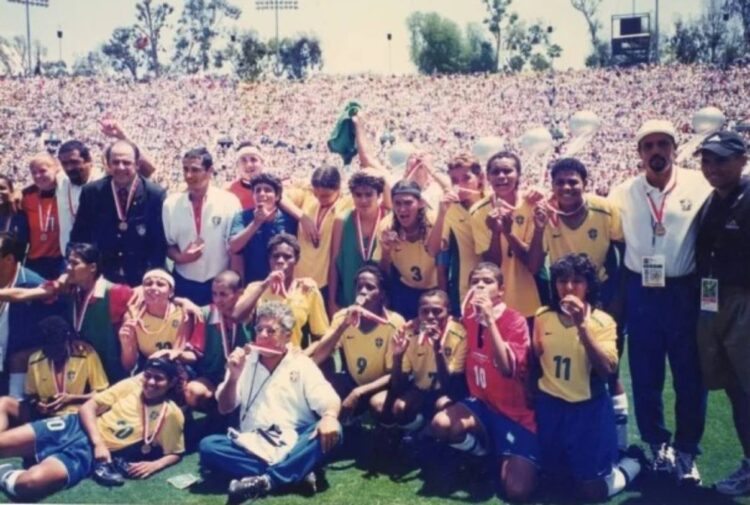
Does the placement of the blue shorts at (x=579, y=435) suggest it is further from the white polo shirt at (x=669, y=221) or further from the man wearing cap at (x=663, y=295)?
the white polo shirt at (x=669, y=221)

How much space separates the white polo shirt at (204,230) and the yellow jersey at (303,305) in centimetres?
33

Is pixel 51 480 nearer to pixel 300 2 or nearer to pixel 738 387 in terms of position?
pixel 738 387

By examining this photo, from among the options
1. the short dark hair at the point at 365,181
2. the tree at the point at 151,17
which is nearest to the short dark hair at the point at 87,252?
the short dark hair at the point at 365,181

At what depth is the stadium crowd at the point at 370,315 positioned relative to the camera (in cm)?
309

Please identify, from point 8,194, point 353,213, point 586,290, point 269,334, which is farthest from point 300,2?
point 586,290

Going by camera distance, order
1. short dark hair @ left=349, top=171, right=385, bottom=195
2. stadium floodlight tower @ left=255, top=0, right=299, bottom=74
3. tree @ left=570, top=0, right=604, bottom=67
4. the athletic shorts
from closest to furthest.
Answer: the athletic shorts, short dark hair @ left=349, top=171, right=385, bottom=195, tree @ left=570, top=0, right=604, bottom=67, stadium floodlight tower @ left=255, top=0, right=299, bottom=74

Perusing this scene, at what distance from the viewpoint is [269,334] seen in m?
3.32

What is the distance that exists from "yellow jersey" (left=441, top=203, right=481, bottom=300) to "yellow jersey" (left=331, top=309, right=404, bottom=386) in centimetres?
39

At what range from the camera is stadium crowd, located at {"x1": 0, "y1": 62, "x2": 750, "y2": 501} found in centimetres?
309

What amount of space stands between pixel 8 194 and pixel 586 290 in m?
3.15

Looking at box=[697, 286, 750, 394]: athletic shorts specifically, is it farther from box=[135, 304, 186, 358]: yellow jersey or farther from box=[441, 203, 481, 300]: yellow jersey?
box=[135, 304, 186, 358]: yellow jersey

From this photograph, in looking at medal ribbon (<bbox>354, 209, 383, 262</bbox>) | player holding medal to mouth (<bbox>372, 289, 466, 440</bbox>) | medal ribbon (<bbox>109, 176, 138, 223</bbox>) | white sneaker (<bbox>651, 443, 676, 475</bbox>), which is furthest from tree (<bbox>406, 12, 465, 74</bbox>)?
white sneaker (<bbox>651, 443, 676, 475</bbox>)

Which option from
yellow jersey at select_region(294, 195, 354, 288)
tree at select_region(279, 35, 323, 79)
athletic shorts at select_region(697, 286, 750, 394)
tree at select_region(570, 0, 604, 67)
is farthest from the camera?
tree at select_region(279, 35, 323, 79)

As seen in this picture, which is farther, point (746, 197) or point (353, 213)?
point (353, 213)
